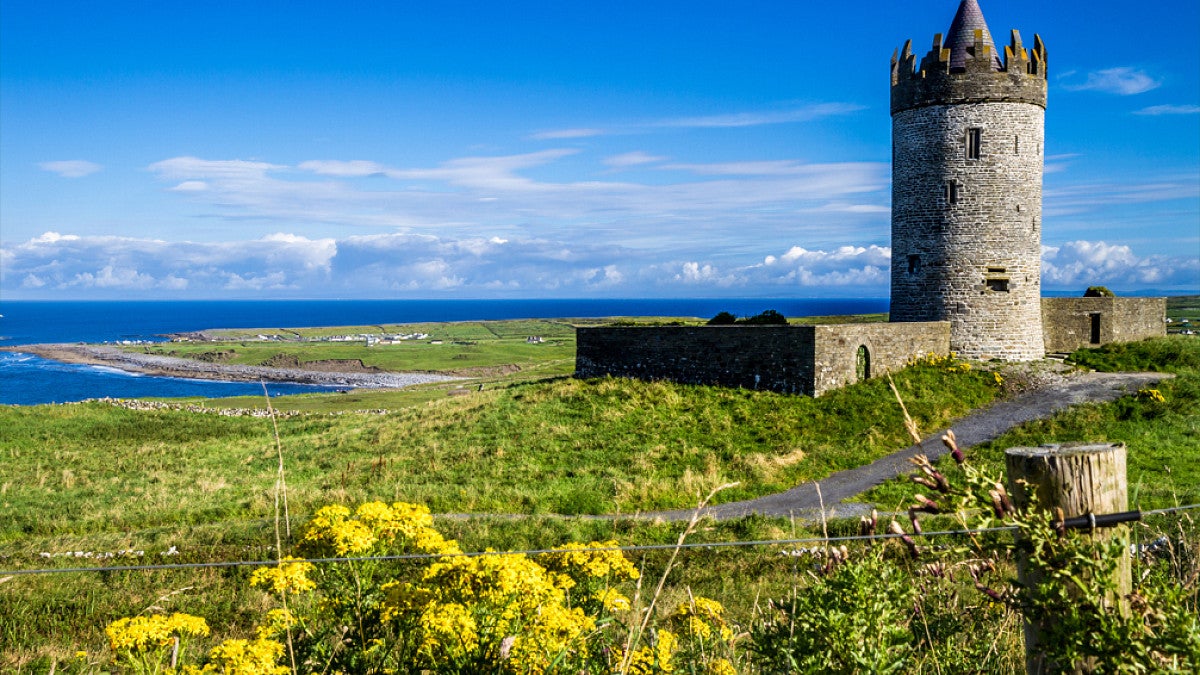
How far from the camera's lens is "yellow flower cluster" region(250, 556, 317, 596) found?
4398mm

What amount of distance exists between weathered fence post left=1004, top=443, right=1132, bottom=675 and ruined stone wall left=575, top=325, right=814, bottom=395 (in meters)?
21.0

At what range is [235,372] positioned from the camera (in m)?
105

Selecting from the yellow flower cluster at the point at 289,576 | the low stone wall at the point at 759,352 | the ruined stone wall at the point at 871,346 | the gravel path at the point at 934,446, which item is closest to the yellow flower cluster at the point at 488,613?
the yellow flower cluster at the point at 289,576

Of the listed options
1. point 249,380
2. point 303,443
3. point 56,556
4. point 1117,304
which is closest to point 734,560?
point 56,556

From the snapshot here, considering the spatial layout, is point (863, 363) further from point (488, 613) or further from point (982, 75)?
Result: point (488, 613)

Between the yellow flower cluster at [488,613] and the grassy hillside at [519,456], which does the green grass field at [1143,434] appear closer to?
the grassy hillside at [519,456]

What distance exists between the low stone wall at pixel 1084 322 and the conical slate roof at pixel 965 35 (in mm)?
10235

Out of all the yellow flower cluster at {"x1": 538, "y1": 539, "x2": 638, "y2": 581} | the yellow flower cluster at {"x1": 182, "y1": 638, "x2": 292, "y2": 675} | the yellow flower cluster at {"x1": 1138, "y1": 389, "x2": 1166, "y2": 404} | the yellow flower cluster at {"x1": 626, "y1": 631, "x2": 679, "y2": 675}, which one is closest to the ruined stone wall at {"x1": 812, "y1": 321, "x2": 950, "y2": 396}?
the yellow flower cluster at {"x1": 1138, "y1": 389, "x2": 1166, "y2": 404}

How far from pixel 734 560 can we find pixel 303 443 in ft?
61.6

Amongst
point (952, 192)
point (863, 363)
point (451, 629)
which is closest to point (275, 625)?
point (451, 629)

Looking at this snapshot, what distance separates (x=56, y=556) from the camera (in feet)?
45.9

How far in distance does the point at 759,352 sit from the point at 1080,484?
2212 cm

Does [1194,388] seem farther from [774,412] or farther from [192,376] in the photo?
[192,376]

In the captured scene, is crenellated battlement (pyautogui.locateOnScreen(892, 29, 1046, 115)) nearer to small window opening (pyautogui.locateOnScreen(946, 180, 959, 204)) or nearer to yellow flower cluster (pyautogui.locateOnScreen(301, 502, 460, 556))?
small window opening (pyautogui.locateOnScreen(946, 180, 959, 204))
